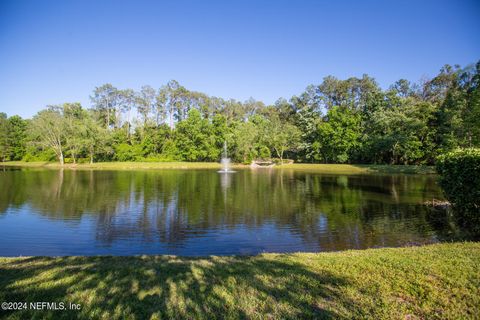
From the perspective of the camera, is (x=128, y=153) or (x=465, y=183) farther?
(x=128, y=153)

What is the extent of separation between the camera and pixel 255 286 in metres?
5.76

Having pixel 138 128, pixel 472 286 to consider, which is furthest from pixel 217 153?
pixel 472 286

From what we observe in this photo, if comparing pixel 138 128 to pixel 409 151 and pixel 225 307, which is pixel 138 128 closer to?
pixel 409 151

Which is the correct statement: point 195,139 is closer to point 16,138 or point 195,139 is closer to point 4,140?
point 16,138

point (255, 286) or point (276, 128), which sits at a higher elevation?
point (276, 128)

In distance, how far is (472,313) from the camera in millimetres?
4738

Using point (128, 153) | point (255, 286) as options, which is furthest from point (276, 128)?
point (255, 286)

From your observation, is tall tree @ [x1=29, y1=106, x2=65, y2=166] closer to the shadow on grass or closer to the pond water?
the pond water

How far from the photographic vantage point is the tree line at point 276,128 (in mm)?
51781

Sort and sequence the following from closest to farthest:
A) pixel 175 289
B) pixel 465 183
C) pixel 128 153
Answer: pixel 175 289 < pixel 465 183 < pixel 128 153

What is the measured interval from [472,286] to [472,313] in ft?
3.69

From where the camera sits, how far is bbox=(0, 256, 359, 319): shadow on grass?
477cm

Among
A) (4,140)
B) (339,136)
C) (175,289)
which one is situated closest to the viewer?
(175,289)

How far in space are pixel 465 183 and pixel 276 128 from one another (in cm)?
5848
